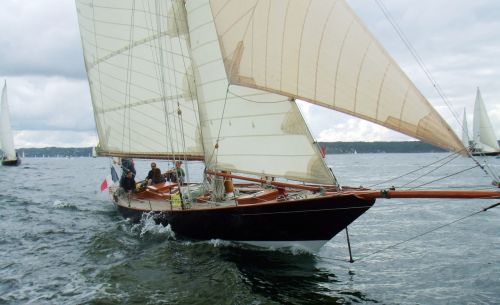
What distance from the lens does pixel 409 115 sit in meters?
7.34

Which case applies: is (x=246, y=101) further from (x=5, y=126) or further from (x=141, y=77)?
(x=5, y=126)

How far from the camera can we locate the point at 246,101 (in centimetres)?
1106

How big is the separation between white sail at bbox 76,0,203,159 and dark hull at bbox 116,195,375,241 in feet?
9.28

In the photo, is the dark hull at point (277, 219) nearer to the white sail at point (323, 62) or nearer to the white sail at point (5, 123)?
the white sail at point (323, 62)

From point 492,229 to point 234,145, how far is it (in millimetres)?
11833

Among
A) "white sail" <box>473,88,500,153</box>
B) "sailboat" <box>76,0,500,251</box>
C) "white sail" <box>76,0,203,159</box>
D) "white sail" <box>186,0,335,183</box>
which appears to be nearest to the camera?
"sailboat" <box>76,0,500,251</box>

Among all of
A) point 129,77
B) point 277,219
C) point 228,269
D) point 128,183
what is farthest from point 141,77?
point 228,269

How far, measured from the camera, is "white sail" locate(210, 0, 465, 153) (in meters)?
7.39

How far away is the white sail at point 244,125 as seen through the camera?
10414 millimetres

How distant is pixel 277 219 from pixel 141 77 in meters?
8.23

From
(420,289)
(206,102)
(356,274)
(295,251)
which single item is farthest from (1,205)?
(420,289)

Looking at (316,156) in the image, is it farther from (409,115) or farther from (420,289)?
(420,289)

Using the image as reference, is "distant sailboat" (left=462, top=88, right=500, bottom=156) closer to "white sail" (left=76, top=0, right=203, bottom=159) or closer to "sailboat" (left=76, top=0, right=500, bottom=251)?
"white sail" (left=76, top=0, right=203, bottom=159)

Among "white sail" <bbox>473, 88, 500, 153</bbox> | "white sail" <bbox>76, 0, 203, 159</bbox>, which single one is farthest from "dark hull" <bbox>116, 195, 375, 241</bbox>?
"white sail" <bbox>473, 88, 500, 153</bbox>
